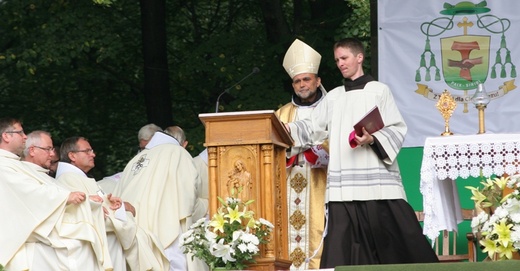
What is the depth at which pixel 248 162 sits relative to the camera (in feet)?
35.0

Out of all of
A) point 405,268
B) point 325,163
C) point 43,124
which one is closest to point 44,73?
point 43,124

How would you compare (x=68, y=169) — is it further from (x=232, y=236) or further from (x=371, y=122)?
(x=371, y=122)

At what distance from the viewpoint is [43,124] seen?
746 inches

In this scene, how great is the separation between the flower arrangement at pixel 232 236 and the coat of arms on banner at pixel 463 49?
4.08 m

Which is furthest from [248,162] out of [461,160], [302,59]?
[302,59]

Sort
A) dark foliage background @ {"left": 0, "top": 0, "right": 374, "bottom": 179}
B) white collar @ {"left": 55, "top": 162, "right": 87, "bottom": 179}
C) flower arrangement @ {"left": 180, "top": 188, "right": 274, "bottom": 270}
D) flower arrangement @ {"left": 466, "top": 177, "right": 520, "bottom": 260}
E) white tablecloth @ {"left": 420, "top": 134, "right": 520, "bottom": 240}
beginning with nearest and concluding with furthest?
flower arrangement @ {"left": 466, "top": 177, "right": 520, "bottom": 260}, flower arrangement @ {"left": 180, "top": 188, "right": 274, "bottom": 270}, white tablecloth @ {"left": 420, "top": 134, "right": 520, "bottom": 240}, white collar @ {"left": 55, "top": 162, "right": 87, "bottom": 179}, dark foliage background @ {"left": 0, "top": 0, "right": 374, "bottom": 179}

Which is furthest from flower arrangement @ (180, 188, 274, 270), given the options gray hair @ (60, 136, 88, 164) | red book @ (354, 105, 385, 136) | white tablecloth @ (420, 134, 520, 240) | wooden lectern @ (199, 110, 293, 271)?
gray hair @ (60, 136, 88, 164)

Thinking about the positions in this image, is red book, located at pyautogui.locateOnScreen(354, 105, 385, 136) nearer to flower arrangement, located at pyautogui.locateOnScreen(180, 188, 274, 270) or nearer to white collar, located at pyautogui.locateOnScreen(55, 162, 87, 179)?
flower arrangement, located at pyautogui.locateOnScreen(180, 188, 274, 270)

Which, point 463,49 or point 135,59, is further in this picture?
point 135,59

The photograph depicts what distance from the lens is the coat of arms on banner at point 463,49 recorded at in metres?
14.1

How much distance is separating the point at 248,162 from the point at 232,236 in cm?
61

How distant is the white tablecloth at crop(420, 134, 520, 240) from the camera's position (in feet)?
36.0

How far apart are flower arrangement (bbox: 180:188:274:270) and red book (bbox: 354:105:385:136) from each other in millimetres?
1028

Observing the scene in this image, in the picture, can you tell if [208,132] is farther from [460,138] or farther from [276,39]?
[276,39]
